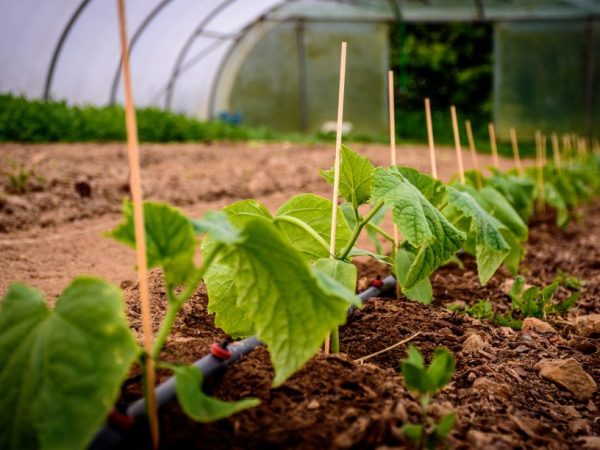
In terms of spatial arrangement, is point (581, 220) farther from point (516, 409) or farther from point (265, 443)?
point (265, 443)

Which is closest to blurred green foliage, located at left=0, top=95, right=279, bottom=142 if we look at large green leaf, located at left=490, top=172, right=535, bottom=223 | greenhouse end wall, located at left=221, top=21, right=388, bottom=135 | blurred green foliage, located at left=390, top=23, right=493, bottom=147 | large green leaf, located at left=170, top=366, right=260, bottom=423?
greenhouse end wall, located at left=221, top=21, right=388, bottom=135

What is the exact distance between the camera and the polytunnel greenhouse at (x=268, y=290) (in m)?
1.16

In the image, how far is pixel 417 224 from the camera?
166 cm

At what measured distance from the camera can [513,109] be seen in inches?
517

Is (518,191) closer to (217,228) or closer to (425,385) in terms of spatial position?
(425,385)

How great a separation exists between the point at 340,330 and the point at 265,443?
866 millimetres

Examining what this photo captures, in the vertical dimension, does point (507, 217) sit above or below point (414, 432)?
above

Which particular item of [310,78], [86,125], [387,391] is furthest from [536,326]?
[310,78]

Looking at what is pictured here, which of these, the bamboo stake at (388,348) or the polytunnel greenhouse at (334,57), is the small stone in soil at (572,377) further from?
the polytunnel greenhouse at (334,57)

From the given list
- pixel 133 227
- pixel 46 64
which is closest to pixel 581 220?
pixel 133 227

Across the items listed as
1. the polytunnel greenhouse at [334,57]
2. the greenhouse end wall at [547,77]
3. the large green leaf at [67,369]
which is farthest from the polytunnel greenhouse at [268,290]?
the greenhouse end wall at [547,77]

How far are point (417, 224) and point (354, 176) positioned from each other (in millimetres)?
326

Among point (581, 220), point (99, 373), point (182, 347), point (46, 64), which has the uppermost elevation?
point (46, 64)

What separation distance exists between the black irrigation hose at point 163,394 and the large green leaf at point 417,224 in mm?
508
